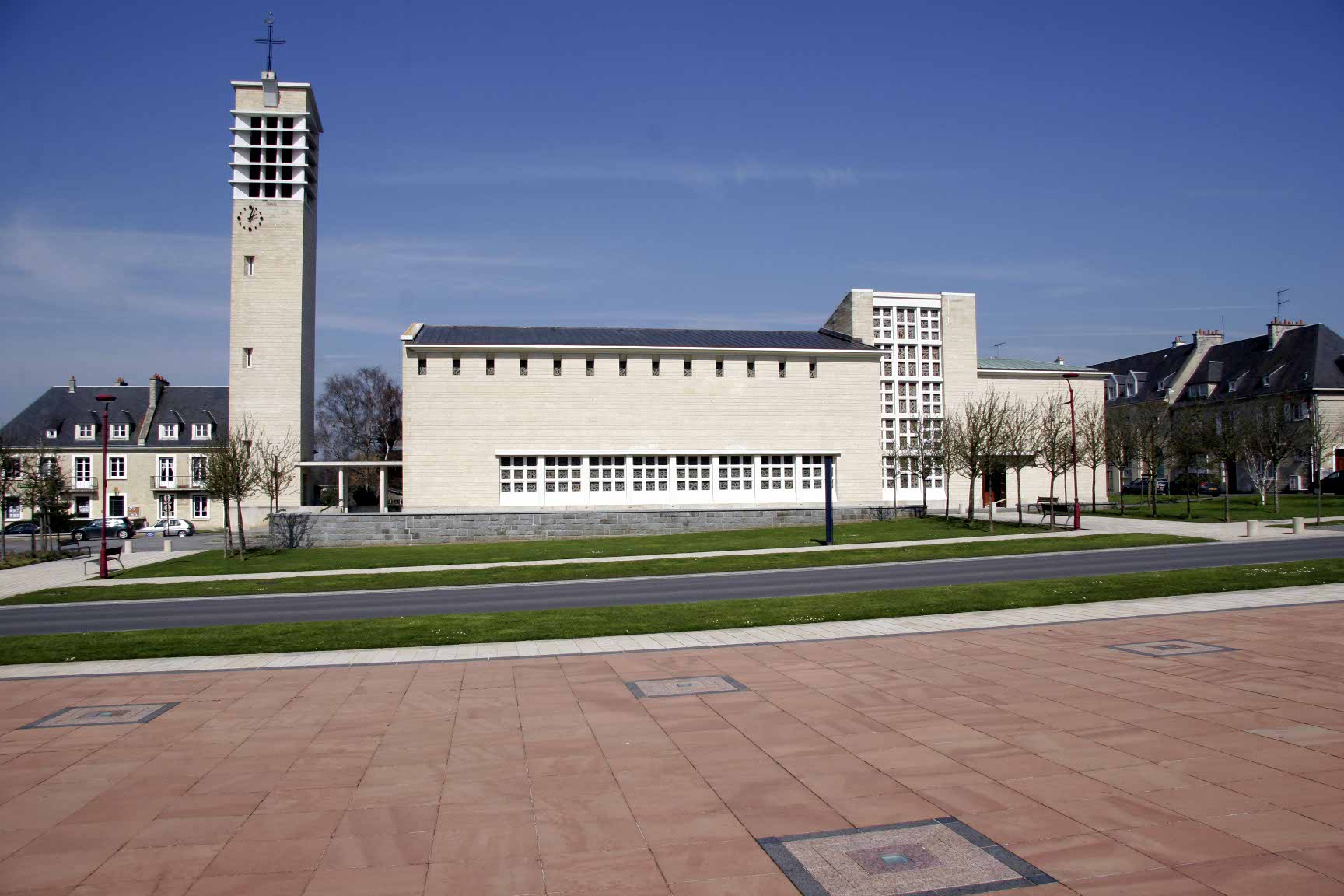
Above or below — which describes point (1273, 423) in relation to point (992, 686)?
above

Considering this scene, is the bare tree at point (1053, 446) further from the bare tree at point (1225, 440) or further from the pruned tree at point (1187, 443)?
the bare tree at point (1225, 440)

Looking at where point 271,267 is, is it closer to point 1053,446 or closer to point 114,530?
point 114,530

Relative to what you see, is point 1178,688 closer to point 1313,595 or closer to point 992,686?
point 992,686

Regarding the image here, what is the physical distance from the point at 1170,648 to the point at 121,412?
73.8 meters

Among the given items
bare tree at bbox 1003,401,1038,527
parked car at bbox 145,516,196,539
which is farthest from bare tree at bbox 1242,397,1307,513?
parked car at bbox 145,516,196,539

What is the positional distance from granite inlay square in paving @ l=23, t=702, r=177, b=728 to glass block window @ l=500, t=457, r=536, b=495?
38866mm

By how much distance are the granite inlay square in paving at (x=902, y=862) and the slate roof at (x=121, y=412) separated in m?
70.7

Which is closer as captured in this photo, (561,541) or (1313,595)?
(1313,595)

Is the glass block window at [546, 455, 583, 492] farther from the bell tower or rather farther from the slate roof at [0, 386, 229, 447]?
the slate roof at [0, 386, 229, 447]

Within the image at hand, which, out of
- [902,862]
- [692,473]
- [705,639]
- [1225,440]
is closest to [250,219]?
[692,473]

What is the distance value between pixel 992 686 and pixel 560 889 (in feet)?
22.4

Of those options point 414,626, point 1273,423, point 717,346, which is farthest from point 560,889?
point 1273,423

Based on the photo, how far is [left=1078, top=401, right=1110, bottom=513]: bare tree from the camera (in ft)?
161

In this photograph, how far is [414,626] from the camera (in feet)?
55.1
